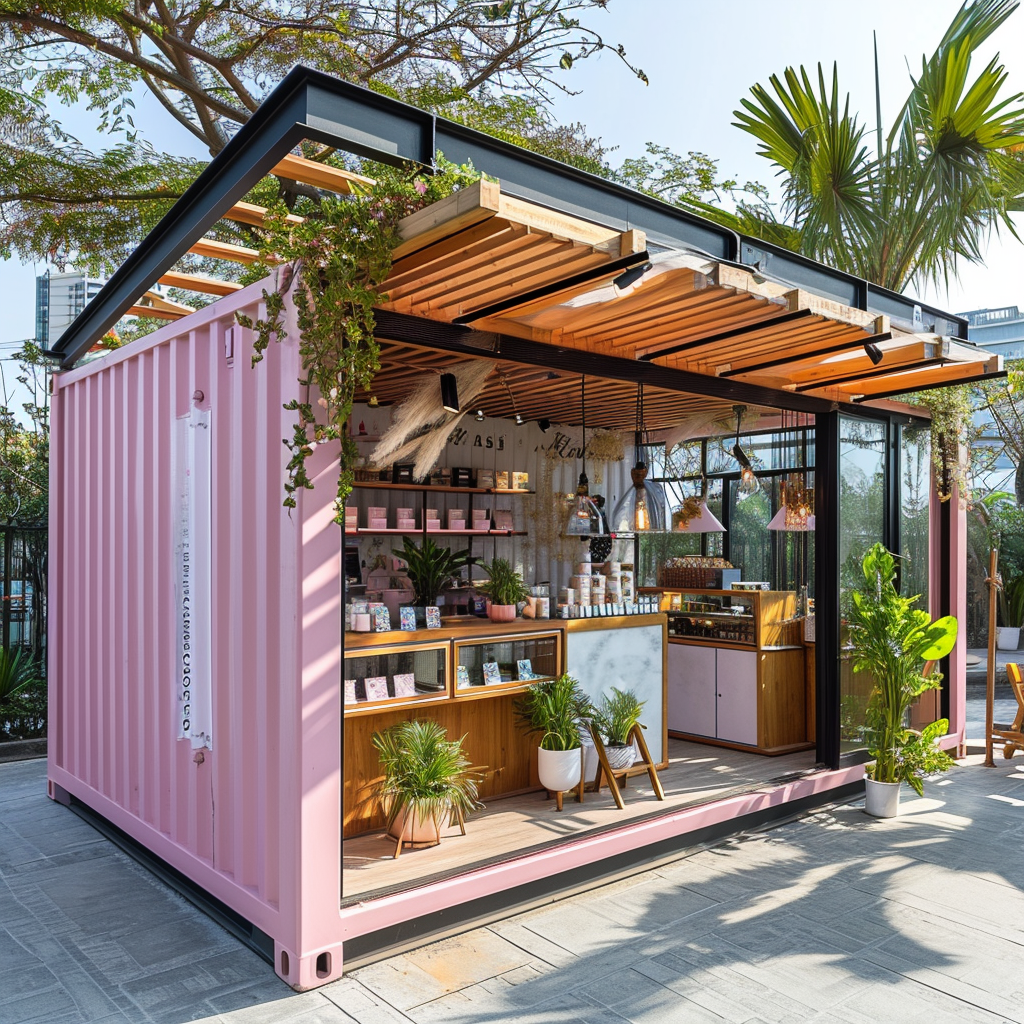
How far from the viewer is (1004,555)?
1490 centimetres

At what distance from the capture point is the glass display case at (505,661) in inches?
198

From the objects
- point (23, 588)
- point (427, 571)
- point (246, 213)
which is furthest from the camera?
point (23, 588)

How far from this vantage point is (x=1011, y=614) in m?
14.6

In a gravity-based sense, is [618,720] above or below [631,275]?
below

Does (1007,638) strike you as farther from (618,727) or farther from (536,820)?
(536,820)

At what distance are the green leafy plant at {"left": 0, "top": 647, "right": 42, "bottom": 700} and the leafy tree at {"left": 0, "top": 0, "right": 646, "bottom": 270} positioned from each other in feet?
17.7

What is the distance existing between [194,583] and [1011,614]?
571 inches

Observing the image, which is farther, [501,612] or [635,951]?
[501,612]

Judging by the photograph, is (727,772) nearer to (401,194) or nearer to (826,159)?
(401,194)

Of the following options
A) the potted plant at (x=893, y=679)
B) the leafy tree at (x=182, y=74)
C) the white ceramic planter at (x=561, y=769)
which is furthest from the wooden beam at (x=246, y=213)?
the leafy tree at (x=182, y=74)

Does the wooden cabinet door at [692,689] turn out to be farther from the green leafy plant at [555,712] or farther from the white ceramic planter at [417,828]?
the white ceramic planter at [417,828]

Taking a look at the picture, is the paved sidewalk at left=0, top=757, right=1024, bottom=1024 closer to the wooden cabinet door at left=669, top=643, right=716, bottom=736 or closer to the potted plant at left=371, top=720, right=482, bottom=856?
the potted plant at left=371, top=720, right=482, bottom=856

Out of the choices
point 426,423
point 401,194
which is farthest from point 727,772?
point 401,194

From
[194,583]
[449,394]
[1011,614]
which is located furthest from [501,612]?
[1011,614]
